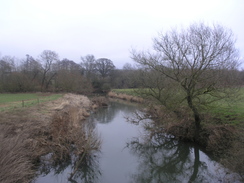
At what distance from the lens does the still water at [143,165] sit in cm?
702

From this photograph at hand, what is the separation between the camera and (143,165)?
8.39 m

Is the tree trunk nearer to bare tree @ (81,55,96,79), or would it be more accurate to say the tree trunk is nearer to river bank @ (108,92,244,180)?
river bank @ (108,92,244,180)

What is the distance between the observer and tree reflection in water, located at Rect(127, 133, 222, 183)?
7.27 meters

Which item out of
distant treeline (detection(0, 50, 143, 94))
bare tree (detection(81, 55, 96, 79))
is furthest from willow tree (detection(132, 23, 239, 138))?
bare tree (detection(81, 55, 96, 79))

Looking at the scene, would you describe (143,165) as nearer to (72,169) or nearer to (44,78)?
(72,169)

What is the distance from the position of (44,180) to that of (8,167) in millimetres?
2390

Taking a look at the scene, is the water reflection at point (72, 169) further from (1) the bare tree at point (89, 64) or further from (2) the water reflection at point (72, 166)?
(1) the bare tree at point (89, 64)

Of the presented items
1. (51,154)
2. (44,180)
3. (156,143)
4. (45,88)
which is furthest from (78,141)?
(45,88)

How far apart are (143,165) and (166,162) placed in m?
1.30

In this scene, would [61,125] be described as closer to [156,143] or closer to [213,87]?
[156,143]

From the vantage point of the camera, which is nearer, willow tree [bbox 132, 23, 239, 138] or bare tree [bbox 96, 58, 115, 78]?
willow tree [bbox 132, 23, 239, 138]

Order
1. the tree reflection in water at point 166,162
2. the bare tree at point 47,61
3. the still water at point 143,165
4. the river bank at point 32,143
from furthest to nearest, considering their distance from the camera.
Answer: the bare tree at point 47,61 → the tree reflection in water at point 166,162 → the still water at point 143,165 → the river bank at point 32,143

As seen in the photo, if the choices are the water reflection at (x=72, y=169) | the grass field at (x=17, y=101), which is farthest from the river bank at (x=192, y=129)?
the grass field at (x=17, y=101)

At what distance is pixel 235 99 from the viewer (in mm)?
8492
